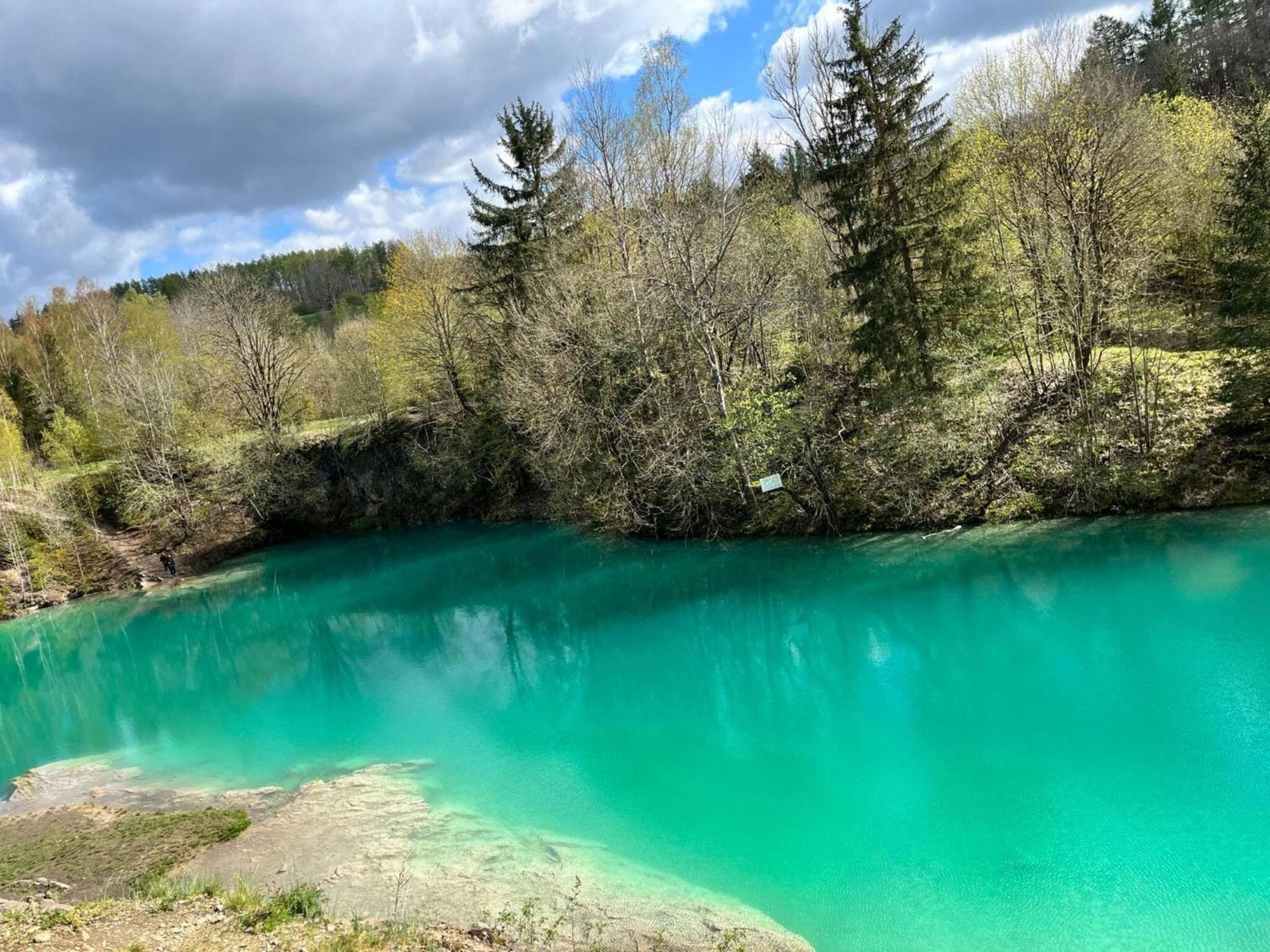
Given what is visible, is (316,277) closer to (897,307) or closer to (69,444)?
(69,444)

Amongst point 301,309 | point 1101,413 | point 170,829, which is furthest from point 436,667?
→ point 301,309

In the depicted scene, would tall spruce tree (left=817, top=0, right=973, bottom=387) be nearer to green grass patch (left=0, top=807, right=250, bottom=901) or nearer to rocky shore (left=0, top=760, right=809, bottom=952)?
rocky shore (left=0, top=760, right=809, bottom=952)

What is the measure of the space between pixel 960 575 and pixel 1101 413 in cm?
692

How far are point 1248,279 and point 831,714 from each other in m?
15.6

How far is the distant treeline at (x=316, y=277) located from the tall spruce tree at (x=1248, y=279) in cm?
8318

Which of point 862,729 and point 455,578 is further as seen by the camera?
point 455,578

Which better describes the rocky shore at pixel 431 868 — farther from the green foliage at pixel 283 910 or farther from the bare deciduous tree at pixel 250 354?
the bare deciduous tree at pixel 250 354

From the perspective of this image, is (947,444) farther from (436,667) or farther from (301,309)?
(301,309)

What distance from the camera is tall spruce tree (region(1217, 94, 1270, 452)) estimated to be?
1723cm

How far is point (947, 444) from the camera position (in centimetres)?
2041

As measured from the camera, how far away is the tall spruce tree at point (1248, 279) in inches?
679

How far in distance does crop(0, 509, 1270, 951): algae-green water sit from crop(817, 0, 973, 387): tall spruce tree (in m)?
6.16

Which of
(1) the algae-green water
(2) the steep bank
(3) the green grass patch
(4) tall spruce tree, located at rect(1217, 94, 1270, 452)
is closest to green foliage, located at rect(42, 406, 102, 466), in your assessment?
(2) the steep bank

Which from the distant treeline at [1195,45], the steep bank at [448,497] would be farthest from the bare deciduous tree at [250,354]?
the distant treeline at [1195,45]
